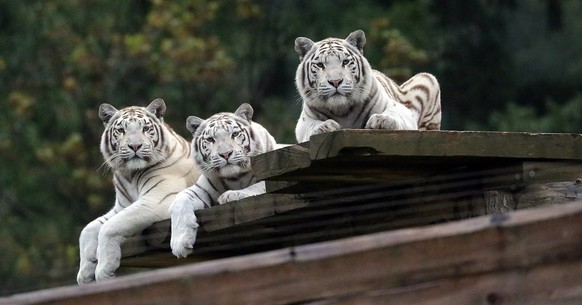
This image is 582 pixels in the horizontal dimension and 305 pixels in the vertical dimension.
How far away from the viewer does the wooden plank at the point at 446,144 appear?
5.40 m

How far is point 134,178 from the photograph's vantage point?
784cm

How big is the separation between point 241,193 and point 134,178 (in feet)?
3.74

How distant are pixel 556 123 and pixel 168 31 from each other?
5418 mm

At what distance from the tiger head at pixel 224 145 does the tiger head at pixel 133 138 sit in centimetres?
41

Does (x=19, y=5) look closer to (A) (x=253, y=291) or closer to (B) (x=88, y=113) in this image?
(B) (x=88, y=113)

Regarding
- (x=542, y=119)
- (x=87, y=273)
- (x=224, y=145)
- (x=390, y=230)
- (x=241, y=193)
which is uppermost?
(x=542, y=119)

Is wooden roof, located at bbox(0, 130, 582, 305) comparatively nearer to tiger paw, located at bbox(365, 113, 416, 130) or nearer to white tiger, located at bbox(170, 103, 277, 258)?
white tiger, located at bbox(170, 103, 277, 258)

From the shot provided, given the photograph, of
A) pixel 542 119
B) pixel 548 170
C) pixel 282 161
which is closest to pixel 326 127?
pixel 282 161

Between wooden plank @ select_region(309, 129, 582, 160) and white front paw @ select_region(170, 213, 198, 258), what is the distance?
1340mm

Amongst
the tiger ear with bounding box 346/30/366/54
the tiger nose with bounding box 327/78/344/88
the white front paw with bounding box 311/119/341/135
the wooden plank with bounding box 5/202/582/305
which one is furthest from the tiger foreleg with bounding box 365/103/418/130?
the wooden plank with bounding box 5/202/582/305

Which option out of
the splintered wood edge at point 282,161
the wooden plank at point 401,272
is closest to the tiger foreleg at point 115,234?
the splintered wood edge at point 282,161

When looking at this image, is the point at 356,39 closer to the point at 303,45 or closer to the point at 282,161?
the point at 303,45

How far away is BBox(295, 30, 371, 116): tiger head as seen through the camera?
6.86 meters

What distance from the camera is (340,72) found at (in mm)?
6965
